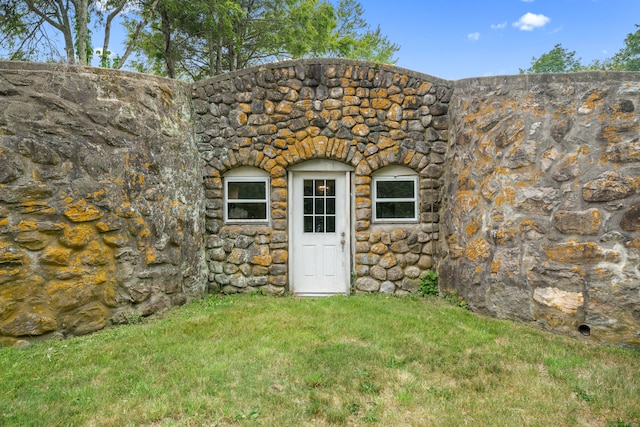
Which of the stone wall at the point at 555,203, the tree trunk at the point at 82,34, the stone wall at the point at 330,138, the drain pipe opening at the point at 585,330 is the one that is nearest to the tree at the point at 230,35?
the tree trunk at the point at 82,34

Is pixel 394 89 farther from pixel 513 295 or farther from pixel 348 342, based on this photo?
pixel 348 342

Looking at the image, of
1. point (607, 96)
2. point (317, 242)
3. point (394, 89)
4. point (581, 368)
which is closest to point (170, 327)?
point (317, 242)

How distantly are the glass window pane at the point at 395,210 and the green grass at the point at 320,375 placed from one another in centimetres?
183

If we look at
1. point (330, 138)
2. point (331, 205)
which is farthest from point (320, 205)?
point (330, 138)

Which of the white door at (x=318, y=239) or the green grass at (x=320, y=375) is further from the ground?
the white door at (x=318, y=239)

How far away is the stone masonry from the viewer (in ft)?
12.7

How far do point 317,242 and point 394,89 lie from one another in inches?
101

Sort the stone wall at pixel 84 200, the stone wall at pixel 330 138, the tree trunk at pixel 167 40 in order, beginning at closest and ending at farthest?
the stone wall at pixel 84 200
the stone wall at pixel 330 138
the tree trunk at pixel 167 40

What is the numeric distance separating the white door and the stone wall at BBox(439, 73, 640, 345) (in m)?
1.80

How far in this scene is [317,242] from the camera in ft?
19.4

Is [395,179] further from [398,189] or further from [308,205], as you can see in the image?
[308,205]

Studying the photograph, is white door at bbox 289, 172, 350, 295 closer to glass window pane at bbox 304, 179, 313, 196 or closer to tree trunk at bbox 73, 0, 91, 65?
glass window pane at bbox 304, 179, 313, 196

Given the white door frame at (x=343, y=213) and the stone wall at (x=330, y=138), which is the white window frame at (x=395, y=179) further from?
the white door frame at (x=343, y=213)

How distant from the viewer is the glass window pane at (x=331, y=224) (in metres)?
5.93
